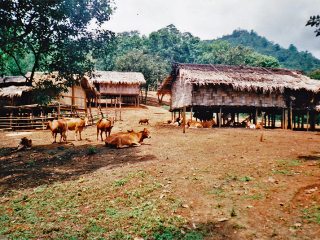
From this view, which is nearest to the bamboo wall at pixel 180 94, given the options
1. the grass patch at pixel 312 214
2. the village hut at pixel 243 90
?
the village hut at pixel 243 90

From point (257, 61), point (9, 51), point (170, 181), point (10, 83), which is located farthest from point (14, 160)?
point (257, 61)

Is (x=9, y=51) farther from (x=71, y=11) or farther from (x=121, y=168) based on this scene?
(x=121, y=168)

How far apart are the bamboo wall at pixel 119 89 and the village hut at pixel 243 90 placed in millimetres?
15393

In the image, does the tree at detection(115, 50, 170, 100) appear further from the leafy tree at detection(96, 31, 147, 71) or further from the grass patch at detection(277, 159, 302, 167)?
the grass patch at detection(277, 159, 302, 167)

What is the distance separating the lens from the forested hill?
3930 inches

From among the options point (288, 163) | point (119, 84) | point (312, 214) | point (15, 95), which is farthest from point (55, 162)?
point (119, 84)

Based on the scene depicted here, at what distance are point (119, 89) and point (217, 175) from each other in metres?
34.3

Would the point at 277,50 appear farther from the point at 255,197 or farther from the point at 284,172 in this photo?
the point at 255,197

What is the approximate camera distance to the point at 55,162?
11.7m

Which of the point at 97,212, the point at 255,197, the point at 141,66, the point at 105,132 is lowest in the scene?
the point at 97,212

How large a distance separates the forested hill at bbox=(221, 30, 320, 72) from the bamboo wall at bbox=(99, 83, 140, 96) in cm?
6851

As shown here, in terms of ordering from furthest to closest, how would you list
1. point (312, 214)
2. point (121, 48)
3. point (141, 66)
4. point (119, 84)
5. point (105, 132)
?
1. point (121, 48)
2. point (141, 66)
3. point (119, 84)
4. point (105, 132)
5. point (312, 214)

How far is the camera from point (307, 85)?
81.9 feet

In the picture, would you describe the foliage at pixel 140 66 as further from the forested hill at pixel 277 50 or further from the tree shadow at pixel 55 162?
the forested hill at pixel 277 50
